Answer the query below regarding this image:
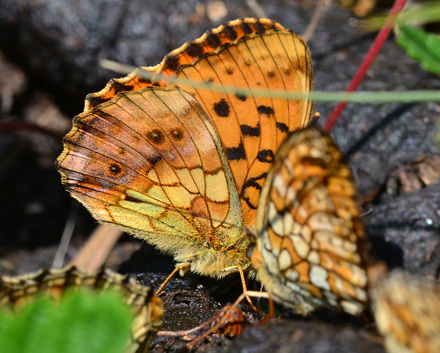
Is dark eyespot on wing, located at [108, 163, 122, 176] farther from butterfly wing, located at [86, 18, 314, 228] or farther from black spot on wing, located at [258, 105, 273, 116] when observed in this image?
black spot on wing, located at [258, 105, 273, 116]

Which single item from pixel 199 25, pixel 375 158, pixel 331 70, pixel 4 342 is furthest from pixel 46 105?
pixel 4 342

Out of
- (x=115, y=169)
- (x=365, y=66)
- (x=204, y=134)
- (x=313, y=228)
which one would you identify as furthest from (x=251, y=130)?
(x=365, y=66)

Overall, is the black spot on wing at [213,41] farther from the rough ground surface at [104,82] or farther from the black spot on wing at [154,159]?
the rough ground surface at [104,82]

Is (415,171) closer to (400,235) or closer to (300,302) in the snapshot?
(400,235)

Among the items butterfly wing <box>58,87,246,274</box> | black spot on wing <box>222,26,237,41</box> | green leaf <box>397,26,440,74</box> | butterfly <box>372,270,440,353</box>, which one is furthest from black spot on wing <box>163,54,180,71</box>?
butterfly <box>372,270,440,353</box>

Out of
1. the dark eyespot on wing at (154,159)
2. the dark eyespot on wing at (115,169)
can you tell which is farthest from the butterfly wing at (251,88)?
the dark eyespot on wing at (115,169)

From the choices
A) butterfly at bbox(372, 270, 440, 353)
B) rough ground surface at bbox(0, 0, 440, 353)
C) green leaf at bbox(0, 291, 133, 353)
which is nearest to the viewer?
green leaf at bbox(0, 291, 133, 353)

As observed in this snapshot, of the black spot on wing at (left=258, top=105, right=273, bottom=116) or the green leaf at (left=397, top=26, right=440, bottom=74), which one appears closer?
the green leaf at (left=397, top=26, right=440, bottom=74)
